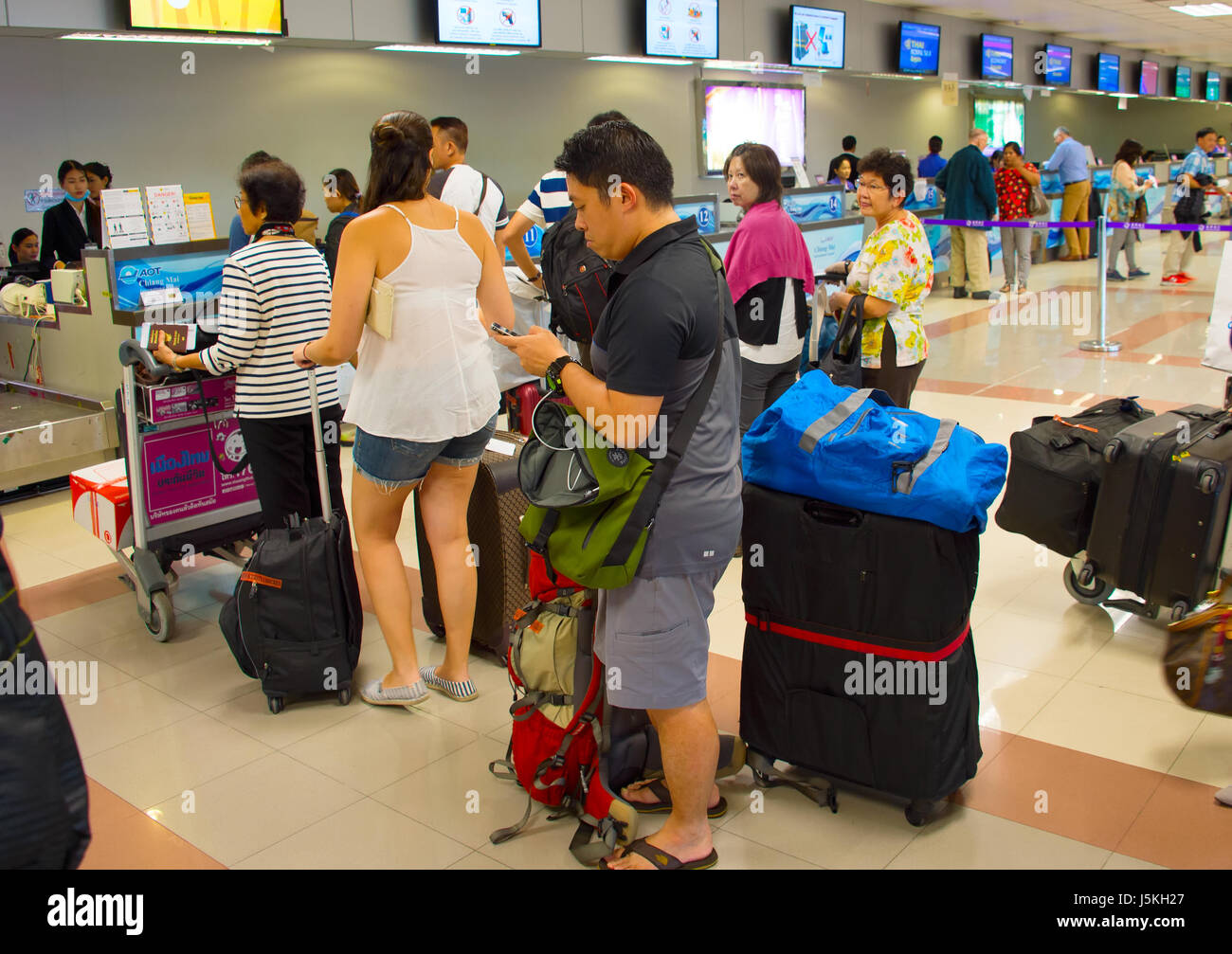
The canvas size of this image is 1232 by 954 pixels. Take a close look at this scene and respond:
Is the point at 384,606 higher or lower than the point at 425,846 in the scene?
higher

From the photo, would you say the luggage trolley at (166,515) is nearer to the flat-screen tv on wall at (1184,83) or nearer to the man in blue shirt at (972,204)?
the man in blue shirt at (972,204)

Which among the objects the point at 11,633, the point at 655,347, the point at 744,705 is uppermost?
the point at 655,347

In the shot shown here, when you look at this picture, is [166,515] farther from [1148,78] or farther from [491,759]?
[1148,78]

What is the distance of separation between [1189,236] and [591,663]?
1199cm

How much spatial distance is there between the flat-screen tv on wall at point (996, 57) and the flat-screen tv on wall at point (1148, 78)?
6820mm

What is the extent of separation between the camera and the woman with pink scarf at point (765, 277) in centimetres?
385

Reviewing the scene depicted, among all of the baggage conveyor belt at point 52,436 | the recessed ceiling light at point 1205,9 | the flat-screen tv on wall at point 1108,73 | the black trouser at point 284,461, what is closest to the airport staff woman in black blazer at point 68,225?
the baggage conveyor belt at point 52,436

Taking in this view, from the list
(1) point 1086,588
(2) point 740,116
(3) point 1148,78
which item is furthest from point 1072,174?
(1) point 1086,588

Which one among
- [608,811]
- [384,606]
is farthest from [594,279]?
[608,811]

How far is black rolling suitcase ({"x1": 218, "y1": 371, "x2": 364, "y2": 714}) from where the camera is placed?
10.1 ft

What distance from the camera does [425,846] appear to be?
2.48m

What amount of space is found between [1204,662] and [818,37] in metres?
11.2

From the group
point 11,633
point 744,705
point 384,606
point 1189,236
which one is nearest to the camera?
point 11,633
